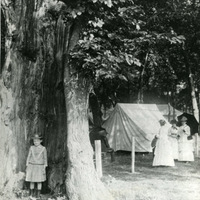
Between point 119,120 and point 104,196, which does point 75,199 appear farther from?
point 119,120

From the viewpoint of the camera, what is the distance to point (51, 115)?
895 centimetres

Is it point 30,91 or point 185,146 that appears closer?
point 30,91

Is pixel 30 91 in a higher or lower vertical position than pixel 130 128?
higher

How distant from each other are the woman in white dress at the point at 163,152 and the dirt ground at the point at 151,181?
23cm

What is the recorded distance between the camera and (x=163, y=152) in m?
Answer: 12.9

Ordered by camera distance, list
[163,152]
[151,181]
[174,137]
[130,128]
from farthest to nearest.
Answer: [130,128] → [174,137] → [163,152] → [151,181]

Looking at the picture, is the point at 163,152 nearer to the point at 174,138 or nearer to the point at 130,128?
the point at 174,138

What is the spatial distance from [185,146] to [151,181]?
4247mm

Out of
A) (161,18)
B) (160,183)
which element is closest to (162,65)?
(161,18)

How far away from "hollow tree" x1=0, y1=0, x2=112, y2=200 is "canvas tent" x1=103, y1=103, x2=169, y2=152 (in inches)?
347

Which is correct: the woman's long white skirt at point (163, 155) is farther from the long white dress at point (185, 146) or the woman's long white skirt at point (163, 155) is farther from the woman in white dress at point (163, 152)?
the long white dress at point (185, 146)

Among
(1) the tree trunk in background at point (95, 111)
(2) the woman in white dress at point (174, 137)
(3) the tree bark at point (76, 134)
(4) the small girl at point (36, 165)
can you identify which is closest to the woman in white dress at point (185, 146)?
(2) the woman in white dress at point (174, 137)

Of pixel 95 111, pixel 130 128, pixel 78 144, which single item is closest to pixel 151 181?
pixel 78 144

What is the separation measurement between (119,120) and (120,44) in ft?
32.8
